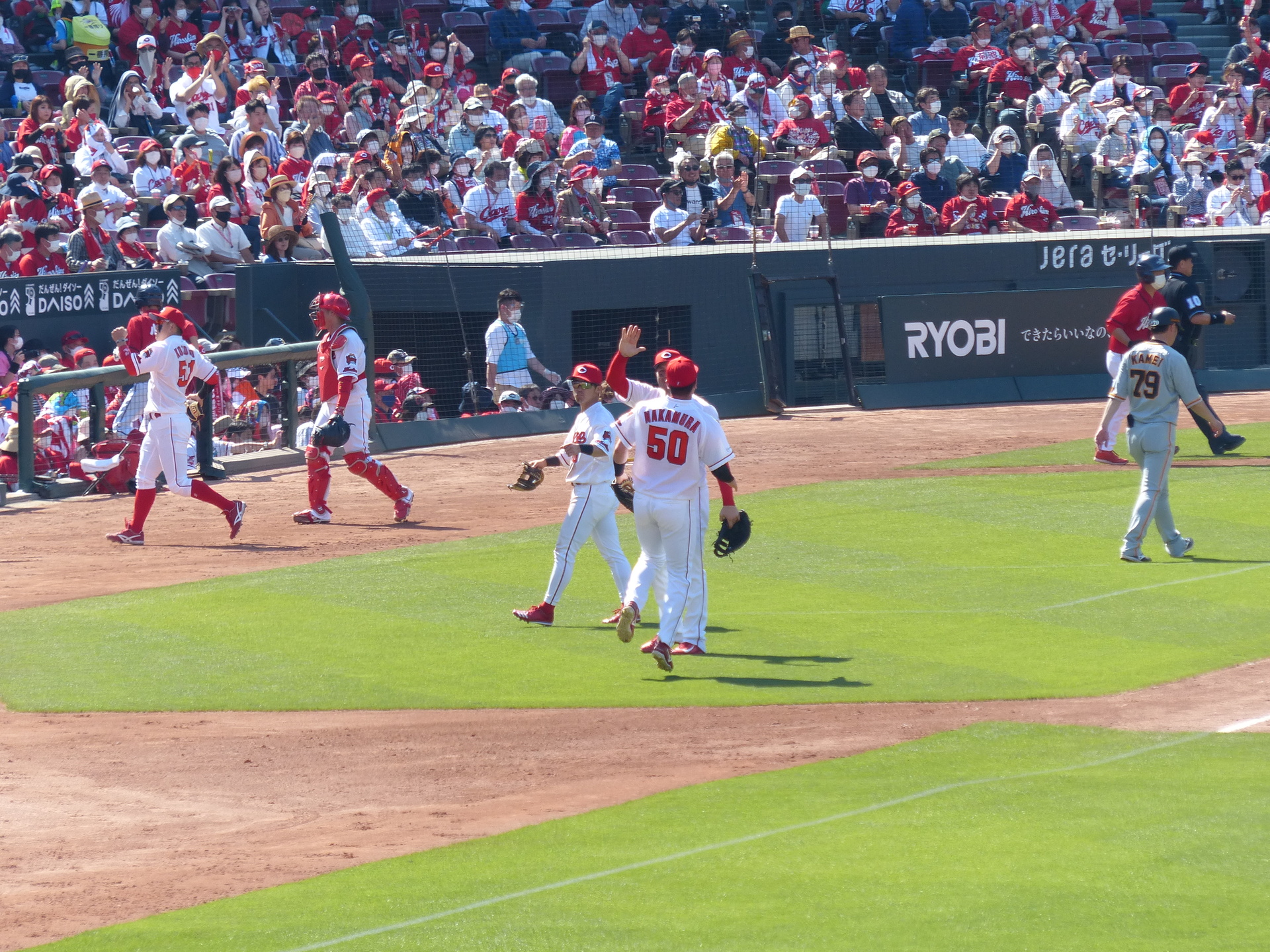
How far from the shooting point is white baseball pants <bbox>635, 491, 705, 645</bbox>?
30.9 ft

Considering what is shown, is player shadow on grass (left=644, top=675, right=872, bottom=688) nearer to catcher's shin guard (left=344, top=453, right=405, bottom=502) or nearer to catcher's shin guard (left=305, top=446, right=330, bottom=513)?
catcher's shin guard (left=344, top=453, right=405, bottom=502)

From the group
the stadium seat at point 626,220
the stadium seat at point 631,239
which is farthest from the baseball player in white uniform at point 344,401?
the stadium seat at point 626,220

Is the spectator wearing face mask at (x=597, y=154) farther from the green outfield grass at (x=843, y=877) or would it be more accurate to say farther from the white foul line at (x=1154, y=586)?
the green outfield grass at (x=843, y=877)

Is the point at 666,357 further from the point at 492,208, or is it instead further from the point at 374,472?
the point at 492,208

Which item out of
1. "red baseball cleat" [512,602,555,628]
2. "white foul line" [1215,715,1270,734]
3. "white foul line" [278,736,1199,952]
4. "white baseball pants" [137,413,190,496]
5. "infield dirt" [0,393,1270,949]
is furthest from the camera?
"white baseball pants" [137,413,190,496]

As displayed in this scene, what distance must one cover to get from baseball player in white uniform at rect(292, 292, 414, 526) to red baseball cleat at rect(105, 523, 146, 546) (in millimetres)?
1580

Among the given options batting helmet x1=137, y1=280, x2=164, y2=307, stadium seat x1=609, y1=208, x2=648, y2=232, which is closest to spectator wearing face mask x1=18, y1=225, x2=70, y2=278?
batting helmet x1=137, y1=280, x2=164, y2=307

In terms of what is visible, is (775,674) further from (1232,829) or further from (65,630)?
(65,630)

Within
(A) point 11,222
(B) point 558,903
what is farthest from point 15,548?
(B) point 558,903

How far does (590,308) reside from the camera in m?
20.3

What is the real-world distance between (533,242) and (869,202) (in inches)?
218

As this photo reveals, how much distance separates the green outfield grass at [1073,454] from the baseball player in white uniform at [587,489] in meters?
7.30

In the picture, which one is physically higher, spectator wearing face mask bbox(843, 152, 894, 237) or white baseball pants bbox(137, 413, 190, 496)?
spectator wearing face mask bbox(843, 152, 894, 237)

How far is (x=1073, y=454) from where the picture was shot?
17734 mm
